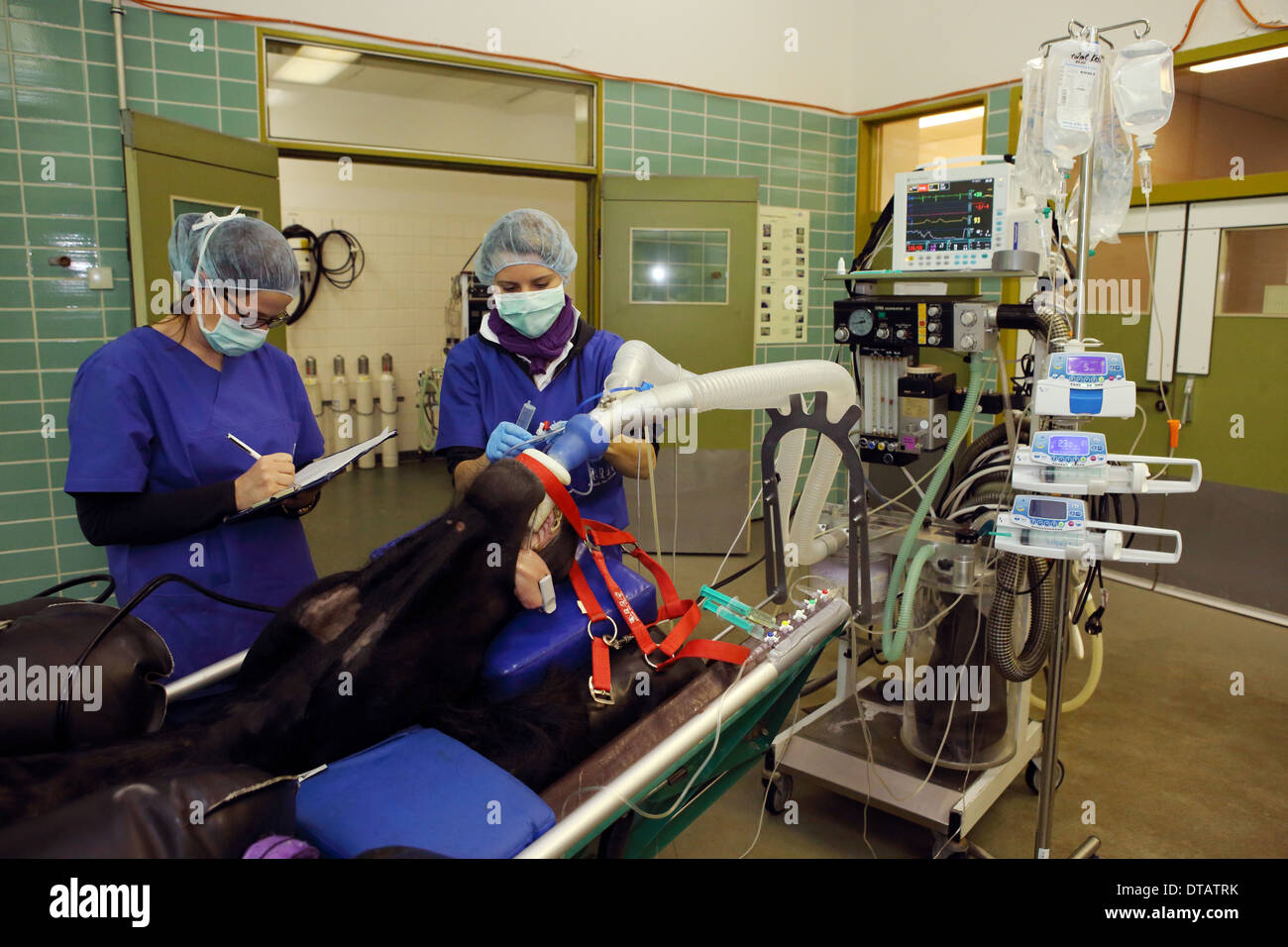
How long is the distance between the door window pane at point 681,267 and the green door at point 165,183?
1.94 meters

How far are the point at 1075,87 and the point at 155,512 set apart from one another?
6.70ft

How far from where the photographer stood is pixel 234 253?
1.73 m

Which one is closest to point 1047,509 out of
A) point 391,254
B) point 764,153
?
point 764,153

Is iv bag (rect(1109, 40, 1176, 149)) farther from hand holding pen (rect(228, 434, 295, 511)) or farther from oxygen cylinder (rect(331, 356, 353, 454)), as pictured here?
oxygen cylinder (rect(331, 356, 353, 454))

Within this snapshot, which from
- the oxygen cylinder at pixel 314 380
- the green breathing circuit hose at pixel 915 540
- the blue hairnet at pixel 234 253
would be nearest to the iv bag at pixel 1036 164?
the green breathing circuit hose at pixel 915 540

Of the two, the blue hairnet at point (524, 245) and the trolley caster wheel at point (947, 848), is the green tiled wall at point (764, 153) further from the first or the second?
the trolley caster wheel at point (947, 848)

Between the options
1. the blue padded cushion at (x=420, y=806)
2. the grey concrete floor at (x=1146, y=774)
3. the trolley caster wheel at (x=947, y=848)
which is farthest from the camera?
the grey concrete floor at (x=1146, y=774)

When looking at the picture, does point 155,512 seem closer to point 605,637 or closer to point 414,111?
point 605,637

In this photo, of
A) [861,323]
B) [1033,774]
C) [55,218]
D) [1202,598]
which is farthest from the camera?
[1202,598]

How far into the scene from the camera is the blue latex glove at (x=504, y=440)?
1.49m

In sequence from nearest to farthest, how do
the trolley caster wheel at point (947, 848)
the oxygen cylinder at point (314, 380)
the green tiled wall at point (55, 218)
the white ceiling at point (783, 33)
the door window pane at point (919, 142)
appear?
the trolley caster wheel at point (947, 848) < the green tiled wall at point (55, 218) < the white ceiling at point (783, 33) < the door window pane at point (919, 142) < the oxygen cylinder at point (314, 380)

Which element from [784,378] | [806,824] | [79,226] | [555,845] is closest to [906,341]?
[784,378]

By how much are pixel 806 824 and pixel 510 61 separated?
3.66 m
